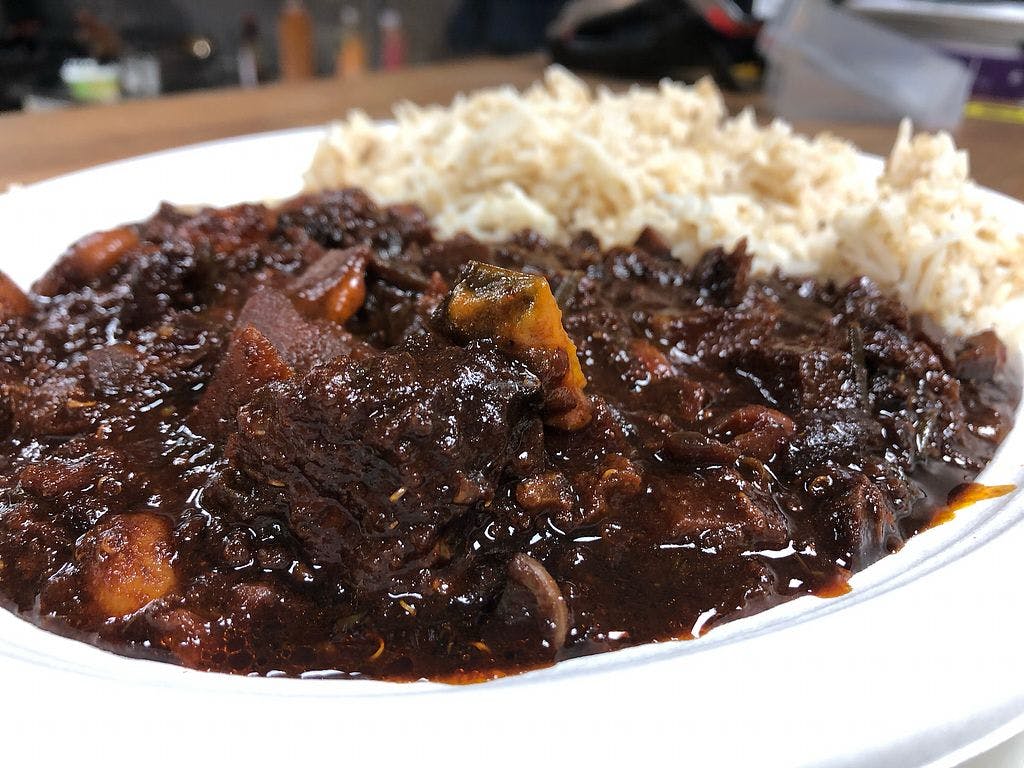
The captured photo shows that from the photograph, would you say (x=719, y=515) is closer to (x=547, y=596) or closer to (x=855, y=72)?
(x=547, y=596)

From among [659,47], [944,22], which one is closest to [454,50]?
[659,47]

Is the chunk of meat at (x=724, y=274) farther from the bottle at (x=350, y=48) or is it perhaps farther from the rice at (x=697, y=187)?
the bottle at (x=350, y=48)

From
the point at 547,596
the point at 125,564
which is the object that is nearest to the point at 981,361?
the point at 547,596

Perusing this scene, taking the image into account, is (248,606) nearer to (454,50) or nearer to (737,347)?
(737,347)

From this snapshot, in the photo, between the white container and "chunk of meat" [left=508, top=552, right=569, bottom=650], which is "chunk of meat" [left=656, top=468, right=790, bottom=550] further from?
the white container

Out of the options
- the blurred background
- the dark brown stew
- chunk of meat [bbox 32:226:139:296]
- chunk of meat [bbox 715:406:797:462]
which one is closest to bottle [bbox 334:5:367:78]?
the blurred background

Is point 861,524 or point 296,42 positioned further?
point 296,42
